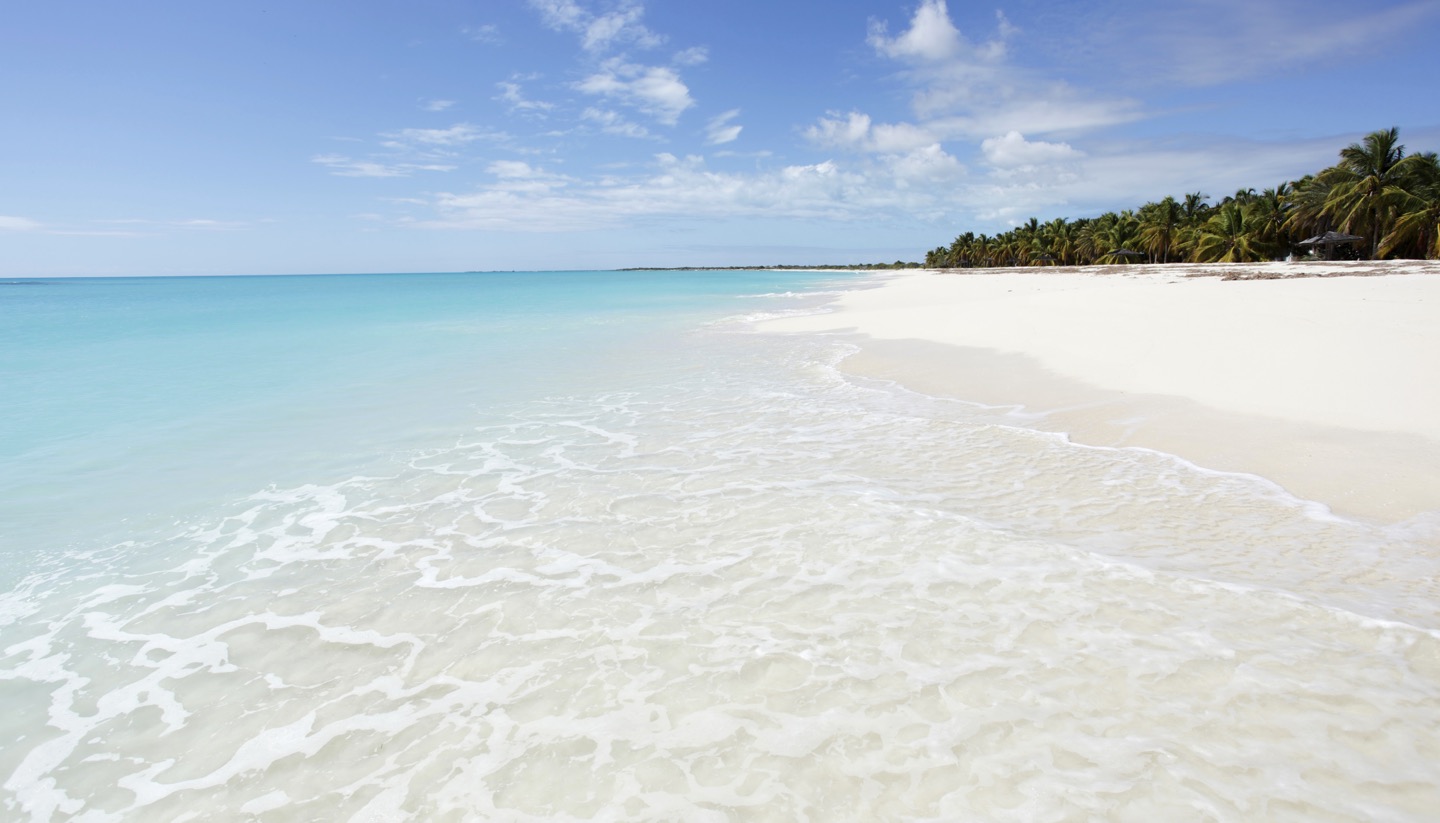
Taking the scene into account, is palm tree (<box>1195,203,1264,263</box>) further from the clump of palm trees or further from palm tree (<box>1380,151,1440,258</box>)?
palm tree (<box>1380,151,1440,258</box>)

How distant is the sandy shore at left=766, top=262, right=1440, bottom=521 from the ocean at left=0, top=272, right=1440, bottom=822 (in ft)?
2.84

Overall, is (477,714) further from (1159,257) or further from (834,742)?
(1159,257)

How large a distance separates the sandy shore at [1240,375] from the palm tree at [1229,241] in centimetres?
3461

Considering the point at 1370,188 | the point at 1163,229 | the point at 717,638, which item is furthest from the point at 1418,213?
the point at 717,638

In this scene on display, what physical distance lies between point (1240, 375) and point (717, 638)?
10903 millimetres

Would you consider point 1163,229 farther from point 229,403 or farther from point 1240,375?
point 229,403

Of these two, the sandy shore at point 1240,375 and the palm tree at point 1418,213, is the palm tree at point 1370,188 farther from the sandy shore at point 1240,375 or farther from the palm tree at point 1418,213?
the sandy shore at point 1240,375

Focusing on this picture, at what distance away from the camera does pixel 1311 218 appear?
4769cm

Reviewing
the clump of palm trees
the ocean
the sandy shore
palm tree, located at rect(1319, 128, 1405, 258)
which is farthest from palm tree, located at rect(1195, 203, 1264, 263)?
the ocean

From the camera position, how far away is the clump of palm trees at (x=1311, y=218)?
4131 centimetres

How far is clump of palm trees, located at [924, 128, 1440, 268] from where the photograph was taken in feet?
136

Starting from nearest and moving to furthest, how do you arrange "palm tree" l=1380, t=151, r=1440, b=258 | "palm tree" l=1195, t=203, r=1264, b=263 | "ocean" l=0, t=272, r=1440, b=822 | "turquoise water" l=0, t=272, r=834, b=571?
"ocean" l=0, t=272, r=1440, b=822, "turquoise water" l=0, t=272, r=834, b=571, "palm tree" l=1380, t=151, r=1440, b=258, "palm tree" l=1195, t=203, r=1264, b=263

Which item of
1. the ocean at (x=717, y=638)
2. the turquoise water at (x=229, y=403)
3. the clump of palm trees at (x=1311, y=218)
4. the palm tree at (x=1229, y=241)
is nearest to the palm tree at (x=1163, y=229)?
the clump of palm trees at (x=1311, y=218)

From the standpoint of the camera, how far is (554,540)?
6.08 metres
